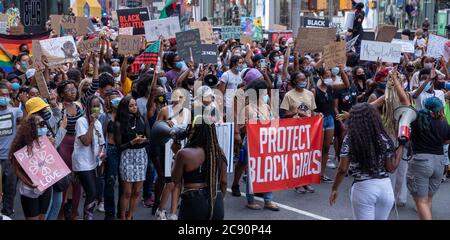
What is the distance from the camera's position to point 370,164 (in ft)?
18.3

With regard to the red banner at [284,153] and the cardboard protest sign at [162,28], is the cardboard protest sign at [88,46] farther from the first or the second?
the red banner at [284,153]

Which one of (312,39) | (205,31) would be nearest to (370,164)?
(312,39)

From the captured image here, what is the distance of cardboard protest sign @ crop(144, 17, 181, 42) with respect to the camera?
11984 mm

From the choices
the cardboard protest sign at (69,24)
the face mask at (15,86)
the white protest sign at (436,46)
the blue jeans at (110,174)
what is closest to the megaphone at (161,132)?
the blue jeans at (110,174)

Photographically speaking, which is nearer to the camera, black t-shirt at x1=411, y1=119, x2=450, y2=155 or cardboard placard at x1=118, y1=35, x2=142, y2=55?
black t-shirt at x1=411, y1=119, x2=450, y2=155

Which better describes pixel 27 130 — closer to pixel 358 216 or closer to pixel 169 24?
pixel 358 216

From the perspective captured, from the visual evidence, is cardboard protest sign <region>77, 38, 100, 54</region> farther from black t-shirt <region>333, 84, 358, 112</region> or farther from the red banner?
the red banner

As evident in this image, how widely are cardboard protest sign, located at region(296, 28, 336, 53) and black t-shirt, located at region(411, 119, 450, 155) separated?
506cm

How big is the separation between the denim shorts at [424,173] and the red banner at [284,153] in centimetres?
169

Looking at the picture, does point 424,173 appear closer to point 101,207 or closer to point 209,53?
point 101,207

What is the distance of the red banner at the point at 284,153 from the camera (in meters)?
8.24

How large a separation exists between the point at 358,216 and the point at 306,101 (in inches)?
138

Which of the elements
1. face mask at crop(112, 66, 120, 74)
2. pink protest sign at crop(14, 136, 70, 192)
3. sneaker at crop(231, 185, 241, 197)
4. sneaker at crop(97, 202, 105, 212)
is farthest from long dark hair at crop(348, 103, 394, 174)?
face mask at crop(112, 66, 120, 74)

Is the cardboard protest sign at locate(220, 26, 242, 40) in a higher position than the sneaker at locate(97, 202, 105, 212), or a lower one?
higher
